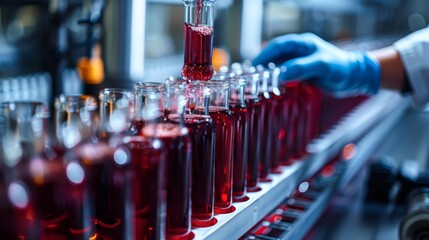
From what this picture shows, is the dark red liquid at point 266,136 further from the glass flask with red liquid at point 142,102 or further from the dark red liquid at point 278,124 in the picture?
the glass flask with red liquid at point 142,102

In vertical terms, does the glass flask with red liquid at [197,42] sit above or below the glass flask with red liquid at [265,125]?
above

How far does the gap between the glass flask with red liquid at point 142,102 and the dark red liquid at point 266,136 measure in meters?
0.37

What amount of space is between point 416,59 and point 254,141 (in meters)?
1.05

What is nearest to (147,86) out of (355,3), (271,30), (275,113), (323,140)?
(275,113)

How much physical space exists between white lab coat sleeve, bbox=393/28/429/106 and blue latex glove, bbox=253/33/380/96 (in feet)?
0.86

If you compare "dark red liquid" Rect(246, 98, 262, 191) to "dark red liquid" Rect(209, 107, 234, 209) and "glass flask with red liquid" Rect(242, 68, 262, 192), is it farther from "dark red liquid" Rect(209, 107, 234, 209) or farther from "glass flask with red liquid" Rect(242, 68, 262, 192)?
"dark red liquid" Rect(209, 107, 234, 209)

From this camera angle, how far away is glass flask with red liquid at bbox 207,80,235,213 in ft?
3.23

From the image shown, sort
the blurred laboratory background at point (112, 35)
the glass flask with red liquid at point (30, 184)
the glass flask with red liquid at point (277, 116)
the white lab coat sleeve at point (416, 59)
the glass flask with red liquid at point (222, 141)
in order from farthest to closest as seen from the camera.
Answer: the white lab coat sleeve at point (416, 59) < the blurred laboratory background at point (112, 35) < the glass flask with red liquid at point (277, 116) < the glass flask with red liquid at point (222, 141) < the glass flask with red liquid at point (30, 184)

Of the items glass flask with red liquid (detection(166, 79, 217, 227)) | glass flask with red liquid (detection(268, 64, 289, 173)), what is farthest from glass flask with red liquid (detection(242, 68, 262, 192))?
glass flask with red liquid (detection(166, 79, 217, 227))

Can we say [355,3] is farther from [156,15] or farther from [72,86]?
[72,86]

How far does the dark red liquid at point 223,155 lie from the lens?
994 millimetres

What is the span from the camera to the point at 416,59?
1939 mm

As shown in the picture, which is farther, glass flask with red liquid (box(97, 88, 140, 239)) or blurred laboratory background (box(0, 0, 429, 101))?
blurred laboratory background (box(0, 0, 429, 101))

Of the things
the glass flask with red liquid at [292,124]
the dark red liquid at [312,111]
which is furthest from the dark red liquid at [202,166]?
the dark red liquid at [312,111]
